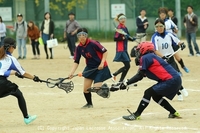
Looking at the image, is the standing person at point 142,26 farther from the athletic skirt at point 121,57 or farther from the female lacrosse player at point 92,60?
the female lacrosse player at point 92,60

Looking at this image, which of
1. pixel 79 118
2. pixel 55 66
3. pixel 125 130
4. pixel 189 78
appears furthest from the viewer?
pixel 55 66

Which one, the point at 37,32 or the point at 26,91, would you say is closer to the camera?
the point at 26,91

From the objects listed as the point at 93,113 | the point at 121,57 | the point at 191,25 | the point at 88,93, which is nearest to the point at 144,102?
the point at 93,113

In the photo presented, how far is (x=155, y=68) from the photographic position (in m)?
11.1

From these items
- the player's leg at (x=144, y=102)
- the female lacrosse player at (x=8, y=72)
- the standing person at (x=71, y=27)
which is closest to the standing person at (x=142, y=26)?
the standing person at (x=71, y=27)

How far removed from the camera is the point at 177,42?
15.0 m

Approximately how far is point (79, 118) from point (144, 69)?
1589 millimetres

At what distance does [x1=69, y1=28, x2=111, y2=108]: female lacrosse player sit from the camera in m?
13.1

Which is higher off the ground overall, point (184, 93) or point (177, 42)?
point (177, 42)

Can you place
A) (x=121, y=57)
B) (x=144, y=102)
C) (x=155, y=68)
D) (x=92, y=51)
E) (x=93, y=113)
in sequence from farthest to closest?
(x=121, y=57) → (x=92, y=51) → (x=93, y=113) → (x=144, y=102) → (x=155, y=68)

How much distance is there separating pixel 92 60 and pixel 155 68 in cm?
241

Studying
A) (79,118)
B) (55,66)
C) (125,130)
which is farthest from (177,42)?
(55,66)

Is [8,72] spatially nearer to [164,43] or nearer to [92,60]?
[92,60]

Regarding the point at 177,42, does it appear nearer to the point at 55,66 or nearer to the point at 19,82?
the point at 19,82
